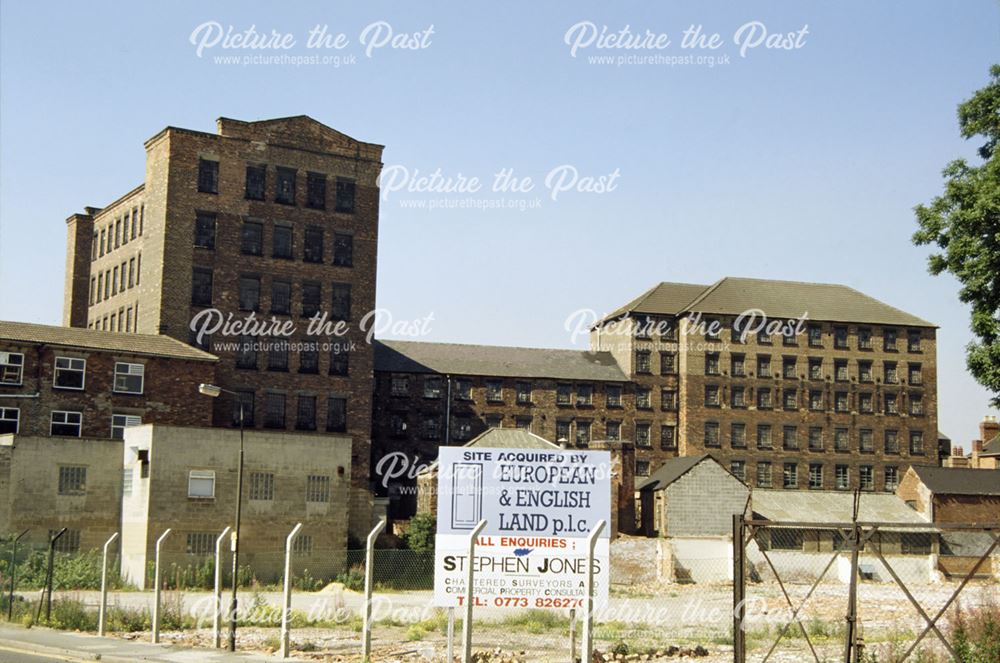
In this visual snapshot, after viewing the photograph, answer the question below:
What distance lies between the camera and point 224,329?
201 feet

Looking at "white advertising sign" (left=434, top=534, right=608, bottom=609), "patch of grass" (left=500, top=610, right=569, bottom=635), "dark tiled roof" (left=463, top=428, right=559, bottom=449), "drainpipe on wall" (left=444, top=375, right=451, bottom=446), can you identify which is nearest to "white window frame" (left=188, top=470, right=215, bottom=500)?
"dark tiled roof" (left=463, top=428, right=559, bottom=449)

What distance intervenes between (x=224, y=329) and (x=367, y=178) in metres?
12.4

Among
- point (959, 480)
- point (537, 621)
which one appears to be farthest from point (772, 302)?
point (537, 621)

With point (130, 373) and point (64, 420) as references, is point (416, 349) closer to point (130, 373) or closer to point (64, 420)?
point (130, 373)

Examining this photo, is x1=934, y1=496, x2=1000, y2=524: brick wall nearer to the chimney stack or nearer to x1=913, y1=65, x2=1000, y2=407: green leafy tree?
the chimney stack

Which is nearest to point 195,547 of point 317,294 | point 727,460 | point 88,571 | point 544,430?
point 88,571

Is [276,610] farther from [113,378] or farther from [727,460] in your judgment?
[727,460]

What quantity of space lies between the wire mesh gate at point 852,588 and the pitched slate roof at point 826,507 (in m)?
1.37

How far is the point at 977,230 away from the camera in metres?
28.5

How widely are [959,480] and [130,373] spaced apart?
50.1m

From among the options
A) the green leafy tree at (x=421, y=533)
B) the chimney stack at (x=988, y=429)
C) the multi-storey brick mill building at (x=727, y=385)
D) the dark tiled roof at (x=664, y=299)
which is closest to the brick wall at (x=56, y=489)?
the green leafy tree at (x=421, y=533)

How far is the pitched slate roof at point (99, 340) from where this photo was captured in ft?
167

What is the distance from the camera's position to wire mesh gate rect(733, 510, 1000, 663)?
16.1m

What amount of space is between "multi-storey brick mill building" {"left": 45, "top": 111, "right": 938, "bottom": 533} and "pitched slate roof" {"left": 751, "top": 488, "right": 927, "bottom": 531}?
3046 mm
